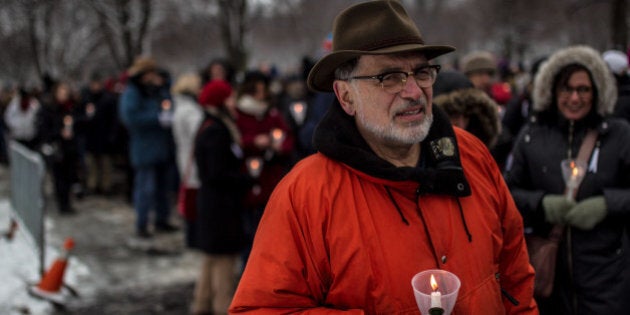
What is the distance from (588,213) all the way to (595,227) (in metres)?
0.17

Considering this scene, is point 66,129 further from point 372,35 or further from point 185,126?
point 372,35

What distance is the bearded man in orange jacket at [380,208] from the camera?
1.96 metres

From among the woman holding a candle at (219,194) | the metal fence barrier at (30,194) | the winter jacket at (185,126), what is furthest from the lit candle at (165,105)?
the woman holding a candle at (219,194)

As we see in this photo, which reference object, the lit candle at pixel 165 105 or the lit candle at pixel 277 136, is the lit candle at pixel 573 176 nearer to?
the lit candle at pixel 277 136

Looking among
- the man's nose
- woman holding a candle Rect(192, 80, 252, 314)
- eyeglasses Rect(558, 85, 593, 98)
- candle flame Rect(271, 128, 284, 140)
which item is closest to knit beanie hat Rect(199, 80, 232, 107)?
woman holding a candle Rect(192, 80, 252, 314)

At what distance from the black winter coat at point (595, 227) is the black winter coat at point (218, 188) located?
8.27 ft

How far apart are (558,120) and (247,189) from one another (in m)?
2.77

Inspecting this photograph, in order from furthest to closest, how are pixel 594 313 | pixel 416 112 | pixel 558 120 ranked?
1. pixel 558 120
2. pixel 594 313
3. pixel 416 112

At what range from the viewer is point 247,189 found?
5211 mm

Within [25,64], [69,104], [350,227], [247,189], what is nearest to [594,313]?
[350,227]

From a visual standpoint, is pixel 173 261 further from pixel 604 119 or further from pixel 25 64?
pixel 25 64

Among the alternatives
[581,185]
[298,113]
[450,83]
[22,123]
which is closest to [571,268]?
[581,185]

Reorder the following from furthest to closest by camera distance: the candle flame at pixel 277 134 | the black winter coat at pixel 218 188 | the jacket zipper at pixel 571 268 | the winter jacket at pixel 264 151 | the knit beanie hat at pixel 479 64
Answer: the candle flame at pixel 277 134 → the winter jacket at pixel 264 151 → the knit beanie hat at pixel 479 64 → the black winter coat at pixel 218 188 → the jacket zipper at pixel 571 268

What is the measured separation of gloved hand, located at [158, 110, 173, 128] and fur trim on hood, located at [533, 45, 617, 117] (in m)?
5.23
